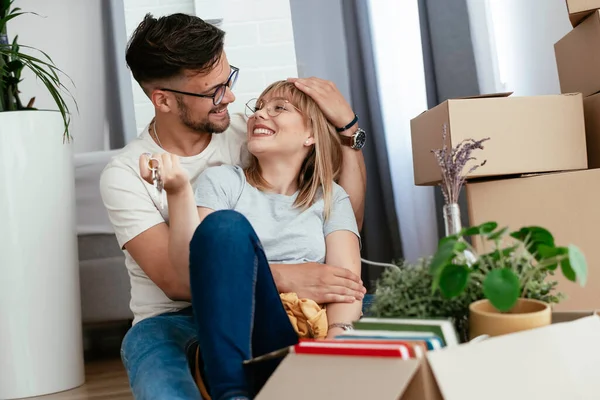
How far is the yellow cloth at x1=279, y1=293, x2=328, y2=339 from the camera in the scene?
147cm

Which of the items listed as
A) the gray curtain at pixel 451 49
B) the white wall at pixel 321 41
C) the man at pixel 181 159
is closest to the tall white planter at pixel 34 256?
the man at pixel 181 159

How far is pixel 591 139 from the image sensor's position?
173 cm

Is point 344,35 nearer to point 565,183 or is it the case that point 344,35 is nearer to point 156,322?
point 565,183

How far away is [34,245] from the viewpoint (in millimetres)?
2035

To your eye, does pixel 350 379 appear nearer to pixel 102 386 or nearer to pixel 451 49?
pixel 102 386

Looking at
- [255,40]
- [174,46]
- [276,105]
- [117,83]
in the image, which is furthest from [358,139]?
[117,83]

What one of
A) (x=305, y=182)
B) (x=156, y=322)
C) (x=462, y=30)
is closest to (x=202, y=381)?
(x=156, y=322)

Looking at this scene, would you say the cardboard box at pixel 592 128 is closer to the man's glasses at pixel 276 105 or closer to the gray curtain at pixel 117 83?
the man's glasses at pixel 276 105

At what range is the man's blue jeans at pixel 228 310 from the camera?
1175mm

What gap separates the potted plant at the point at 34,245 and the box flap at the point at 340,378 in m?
1.30

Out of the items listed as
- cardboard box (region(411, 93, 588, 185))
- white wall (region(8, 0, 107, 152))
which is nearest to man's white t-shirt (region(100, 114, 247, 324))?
cardboard box (region(411, 93, 588, 185))

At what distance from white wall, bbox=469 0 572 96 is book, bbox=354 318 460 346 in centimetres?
159

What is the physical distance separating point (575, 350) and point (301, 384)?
0.30 meters

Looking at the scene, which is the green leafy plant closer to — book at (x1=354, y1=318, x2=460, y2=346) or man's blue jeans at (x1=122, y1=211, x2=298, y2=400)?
book at (x1=354, y1=318, x2=460, y2=346)
